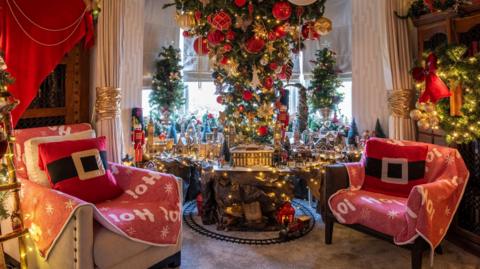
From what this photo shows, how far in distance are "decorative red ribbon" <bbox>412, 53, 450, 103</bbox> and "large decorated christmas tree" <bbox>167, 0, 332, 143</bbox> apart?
87 centimetres

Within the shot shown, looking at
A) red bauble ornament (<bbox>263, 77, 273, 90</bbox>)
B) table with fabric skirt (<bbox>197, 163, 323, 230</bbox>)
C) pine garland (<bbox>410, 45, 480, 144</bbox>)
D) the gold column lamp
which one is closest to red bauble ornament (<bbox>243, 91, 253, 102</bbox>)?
red bauble ornament (<bbox>263, 77, 273, 90</bbox>)

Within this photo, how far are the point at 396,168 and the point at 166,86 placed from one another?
2.58 m

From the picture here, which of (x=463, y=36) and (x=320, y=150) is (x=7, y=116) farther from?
(x=463, y=36)

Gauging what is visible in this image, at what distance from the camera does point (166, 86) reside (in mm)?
4316

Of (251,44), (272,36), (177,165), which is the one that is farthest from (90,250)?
(272,36)

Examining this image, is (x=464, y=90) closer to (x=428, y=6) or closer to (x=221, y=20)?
(x=428, y=6)

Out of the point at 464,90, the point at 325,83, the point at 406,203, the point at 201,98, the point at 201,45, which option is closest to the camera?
the point at 406,203

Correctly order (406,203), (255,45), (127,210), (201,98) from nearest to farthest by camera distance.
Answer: (127,210) → (406,203) → (255,45) → (201,98)

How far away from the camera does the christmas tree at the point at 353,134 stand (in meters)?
4.07

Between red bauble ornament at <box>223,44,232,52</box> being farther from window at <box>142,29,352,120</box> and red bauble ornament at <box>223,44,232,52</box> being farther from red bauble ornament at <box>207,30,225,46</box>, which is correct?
window at <box>142,29,352,120</box>

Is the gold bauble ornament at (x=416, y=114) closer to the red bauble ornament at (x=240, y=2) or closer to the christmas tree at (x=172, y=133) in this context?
the red bauble ornament at (x=240, y=2)

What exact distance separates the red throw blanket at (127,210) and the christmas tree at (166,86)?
5.04ft

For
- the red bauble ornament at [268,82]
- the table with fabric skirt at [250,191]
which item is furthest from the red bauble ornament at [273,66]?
the table with fabric skirt at [250,191]

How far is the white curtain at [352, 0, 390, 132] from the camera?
4023mm
